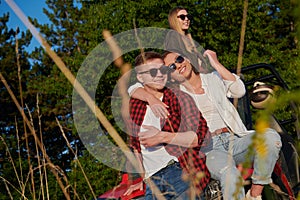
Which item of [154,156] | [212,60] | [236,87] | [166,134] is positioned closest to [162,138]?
[166,134]

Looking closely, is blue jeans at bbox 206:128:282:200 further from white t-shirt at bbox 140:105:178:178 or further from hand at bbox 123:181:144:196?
hand at bbox 123:181:144:196

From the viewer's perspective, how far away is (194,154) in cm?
271

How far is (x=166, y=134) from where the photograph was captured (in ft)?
8.00

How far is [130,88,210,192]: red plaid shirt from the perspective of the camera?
106 inches

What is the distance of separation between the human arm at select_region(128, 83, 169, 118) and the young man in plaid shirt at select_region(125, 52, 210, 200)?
31 mm

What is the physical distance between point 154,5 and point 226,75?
60.9ft

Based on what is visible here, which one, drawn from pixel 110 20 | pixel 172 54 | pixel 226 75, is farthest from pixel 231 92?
pixel 110 20

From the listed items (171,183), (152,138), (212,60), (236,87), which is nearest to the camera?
(152,138)

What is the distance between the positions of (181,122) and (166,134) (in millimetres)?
454

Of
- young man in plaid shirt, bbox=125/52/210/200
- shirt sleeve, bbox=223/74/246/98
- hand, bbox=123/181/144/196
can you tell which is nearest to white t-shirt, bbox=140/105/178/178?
young man in plaid shirt, bbox=125/52/210/200

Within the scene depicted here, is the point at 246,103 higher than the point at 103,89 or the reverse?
the reverse

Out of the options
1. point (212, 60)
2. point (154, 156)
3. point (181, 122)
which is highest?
point (212, 60)

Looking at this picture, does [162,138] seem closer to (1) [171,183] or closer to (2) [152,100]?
(1) [171,183]

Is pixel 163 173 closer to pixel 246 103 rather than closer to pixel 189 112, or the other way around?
pixel 189 112
